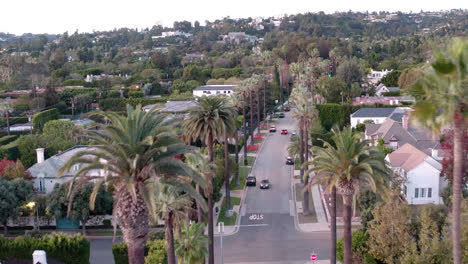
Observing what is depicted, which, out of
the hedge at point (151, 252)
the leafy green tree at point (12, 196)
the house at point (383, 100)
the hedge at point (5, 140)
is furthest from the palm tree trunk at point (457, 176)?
the house at point (383, 100)

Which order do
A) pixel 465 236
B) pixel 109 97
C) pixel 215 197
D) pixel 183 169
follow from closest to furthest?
pixel 183 169 → pixel 465 236 → pixel 215 197 → pixel 109 97

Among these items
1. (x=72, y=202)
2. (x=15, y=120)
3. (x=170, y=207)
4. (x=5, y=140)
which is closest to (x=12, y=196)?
(x=72, y=202)

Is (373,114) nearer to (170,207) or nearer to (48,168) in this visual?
(48,168)

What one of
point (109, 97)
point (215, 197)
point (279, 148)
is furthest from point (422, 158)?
point (109, 97)

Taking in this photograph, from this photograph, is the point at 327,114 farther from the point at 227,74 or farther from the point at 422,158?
the point at 227,74

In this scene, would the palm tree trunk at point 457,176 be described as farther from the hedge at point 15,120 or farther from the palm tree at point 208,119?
the hedge at point 15,120

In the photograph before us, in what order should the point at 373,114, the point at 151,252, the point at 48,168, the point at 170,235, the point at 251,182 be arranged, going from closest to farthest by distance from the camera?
the point at 170,235 → the point at 151,252 → the point at 48,168 → the point at 251,182 → the point at 373,114
